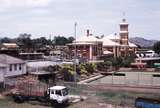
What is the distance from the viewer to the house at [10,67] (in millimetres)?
44588

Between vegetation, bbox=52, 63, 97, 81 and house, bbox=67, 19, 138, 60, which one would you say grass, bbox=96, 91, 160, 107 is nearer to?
vegetation, bbox=52, 63, 97, 81

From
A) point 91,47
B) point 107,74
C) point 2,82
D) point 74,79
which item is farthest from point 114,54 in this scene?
point 2,82

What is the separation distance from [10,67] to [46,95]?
13.9 m

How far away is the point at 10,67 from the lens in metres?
47.4

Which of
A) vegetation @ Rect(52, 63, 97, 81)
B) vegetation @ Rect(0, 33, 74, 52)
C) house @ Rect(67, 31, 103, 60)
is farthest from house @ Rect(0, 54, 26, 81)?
vegetation @ Rect(0, 33, 74, 52)

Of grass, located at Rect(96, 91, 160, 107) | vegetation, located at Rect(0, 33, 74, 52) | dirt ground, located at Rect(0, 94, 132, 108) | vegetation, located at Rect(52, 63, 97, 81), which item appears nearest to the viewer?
dirt ground, located at Rect(0, 94, 132, 108)

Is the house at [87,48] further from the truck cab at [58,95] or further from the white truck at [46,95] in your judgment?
the truck cab at [58,95]

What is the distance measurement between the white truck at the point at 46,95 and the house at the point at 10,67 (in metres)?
7.66

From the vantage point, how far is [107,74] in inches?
2714

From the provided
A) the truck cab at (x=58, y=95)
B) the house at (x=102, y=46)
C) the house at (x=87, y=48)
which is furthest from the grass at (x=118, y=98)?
the house at (x=87, y=48)

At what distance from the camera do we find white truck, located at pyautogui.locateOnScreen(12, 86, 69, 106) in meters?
34.5

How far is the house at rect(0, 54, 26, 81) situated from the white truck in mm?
7658

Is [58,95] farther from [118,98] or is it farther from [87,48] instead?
[87,48]

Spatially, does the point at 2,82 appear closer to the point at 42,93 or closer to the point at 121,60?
the point at 42,93
